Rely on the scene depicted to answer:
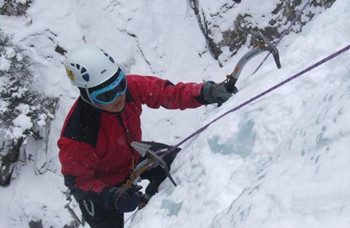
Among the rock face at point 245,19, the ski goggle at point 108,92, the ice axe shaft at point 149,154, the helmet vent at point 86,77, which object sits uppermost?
the helmet vent at point 86,77

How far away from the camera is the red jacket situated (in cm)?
279

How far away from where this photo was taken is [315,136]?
1570mm

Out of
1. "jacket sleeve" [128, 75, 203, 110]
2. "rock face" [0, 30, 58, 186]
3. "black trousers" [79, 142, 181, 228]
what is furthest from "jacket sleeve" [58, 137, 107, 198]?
"rock face" [0, 30, 58, 186]

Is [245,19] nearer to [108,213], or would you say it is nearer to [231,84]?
[231,84]

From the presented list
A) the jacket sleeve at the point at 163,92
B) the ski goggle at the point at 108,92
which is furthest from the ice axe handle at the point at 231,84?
the ski goggle at the point at 108,92

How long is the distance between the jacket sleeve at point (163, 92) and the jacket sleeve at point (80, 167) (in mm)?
634

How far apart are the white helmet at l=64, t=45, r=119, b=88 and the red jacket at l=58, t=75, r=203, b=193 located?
8.7 inches

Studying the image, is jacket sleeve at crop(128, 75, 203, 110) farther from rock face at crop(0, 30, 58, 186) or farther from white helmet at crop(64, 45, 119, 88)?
rock face at crop(0, 30, 58, 186)

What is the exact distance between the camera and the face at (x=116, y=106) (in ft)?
9.15

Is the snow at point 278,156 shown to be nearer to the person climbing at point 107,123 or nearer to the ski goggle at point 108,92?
the person climbing at point 107,123

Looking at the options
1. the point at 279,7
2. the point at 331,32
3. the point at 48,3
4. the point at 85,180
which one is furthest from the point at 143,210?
the point at 48,3

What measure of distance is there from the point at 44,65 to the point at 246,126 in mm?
5643

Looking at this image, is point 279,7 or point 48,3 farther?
point 48,3

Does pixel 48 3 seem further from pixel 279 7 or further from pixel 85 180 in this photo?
pixel 85 180
